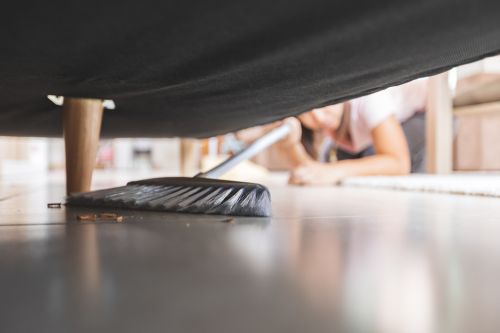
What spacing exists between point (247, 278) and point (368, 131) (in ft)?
6.04

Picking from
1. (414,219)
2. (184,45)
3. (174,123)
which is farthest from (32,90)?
(414,219)

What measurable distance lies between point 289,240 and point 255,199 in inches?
8.0

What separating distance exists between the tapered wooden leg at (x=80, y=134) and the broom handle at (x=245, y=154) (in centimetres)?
25

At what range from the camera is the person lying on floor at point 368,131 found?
1743mm

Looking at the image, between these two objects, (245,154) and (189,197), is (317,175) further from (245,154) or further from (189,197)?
(189,197)

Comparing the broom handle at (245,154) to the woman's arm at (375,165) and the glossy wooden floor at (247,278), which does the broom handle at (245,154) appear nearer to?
the woman's arm at (375,165)

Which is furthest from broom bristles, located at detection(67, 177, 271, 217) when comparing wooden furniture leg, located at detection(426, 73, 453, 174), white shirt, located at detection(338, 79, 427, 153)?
wooden furniture leg, located at detection(426, 73, 453, 174)

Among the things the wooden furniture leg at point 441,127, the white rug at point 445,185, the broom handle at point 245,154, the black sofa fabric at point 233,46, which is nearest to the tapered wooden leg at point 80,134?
the black sofa fabric at point 233,46

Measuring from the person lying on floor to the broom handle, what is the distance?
16cm

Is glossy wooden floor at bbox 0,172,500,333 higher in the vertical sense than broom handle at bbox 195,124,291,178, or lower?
lower

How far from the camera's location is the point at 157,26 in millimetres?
445

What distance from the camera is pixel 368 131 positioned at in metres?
2.02

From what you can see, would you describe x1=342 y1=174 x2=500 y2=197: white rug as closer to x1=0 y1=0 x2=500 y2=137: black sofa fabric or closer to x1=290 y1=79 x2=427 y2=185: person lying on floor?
x1=290 y1=79 x2=427 y2=185: person lying on floor

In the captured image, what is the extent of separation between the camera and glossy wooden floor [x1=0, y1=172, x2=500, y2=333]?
0.65 feet
